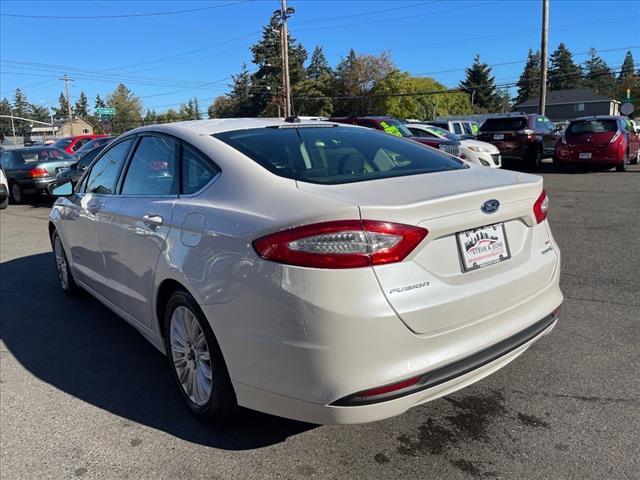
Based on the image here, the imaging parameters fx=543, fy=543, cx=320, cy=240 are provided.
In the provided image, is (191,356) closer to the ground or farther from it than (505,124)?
closer to the ground

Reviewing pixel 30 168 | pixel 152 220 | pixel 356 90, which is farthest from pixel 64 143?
pixel 356 90

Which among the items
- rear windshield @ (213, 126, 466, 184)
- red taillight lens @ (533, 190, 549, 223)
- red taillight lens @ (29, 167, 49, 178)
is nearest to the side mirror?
rear windshield @ (213, 126, 466, 184)

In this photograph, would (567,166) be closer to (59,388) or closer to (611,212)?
(611,212)

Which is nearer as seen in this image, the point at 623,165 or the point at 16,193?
the point at 16,193

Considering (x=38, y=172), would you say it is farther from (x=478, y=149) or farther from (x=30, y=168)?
(x=478, y=149)

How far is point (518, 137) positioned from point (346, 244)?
1585 cm

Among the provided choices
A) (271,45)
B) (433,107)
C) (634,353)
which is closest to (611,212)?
(634,353)

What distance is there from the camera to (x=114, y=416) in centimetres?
321

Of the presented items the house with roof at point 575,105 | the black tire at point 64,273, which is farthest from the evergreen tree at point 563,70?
the black tire at point 64,273

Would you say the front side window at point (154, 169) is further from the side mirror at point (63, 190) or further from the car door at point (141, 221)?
the side mirror at point (63, 190)

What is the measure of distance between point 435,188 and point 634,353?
2185mm

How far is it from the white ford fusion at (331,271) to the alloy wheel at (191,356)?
0.04ft

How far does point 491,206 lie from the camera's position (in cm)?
256

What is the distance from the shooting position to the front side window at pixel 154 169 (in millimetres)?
3289
